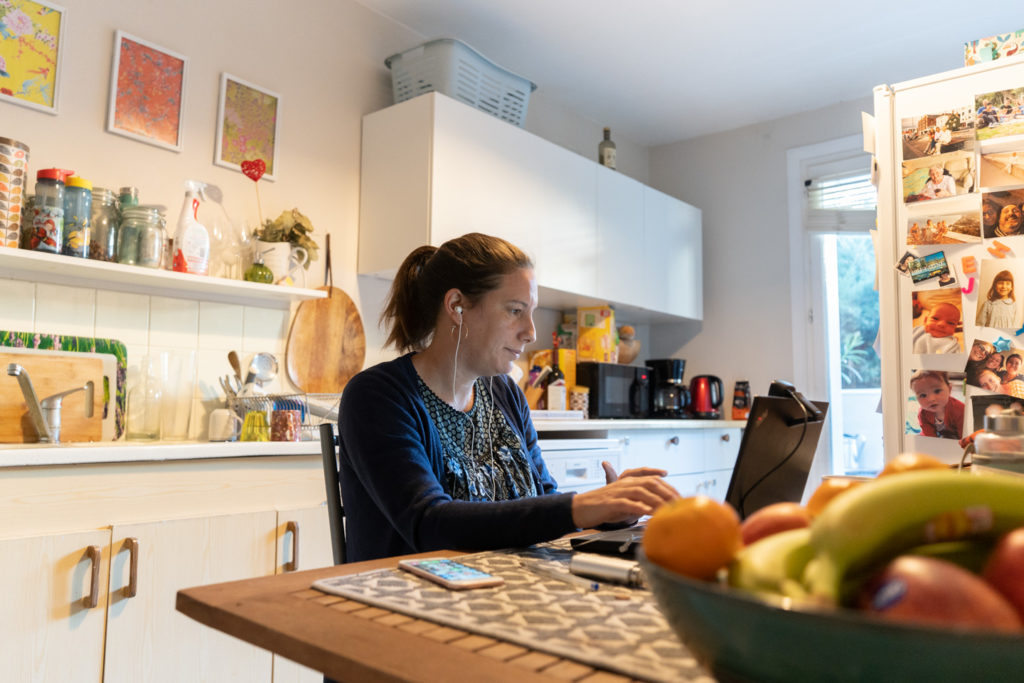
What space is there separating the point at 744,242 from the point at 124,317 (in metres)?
3.25

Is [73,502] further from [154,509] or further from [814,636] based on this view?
[814,636]

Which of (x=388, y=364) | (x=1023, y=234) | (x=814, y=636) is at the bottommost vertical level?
(x=814, y=636)

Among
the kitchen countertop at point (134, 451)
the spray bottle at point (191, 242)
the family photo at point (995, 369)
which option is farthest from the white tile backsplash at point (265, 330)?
the family photo at point (995, 369)

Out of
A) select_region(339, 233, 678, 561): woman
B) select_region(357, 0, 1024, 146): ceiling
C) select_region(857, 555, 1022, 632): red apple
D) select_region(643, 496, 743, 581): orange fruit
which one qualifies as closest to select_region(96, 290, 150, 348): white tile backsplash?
select_region(339, 233, 678, 561): woman

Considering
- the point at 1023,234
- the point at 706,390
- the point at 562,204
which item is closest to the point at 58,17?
the point at 562,204

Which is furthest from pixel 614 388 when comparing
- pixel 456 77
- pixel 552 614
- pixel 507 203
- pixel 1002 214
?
pixel 552 614

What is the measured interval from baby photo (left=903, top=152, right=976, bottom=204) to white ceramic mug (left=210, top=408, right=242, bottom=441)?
6.58ft

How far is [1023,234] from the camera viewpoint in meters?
1.84

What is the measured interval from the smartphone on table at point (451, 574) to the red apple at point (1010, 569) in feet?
1.54

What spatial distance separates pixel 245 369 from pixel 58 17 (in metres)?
1.17

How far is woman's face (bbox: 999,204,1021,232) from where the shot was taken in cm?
185

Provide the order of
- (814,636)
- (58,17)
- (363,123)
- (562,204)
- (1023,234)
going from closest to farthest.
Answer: (814,636)
(1023,234)
(58,17)
(363,123)
(562,204)

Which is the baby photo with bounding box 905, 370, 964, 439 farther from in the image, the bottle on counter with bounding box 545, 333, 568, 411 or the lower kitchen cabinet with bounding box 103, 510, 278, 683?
the lower kitchen cabinet with bounding box 103, 510, 278, 683

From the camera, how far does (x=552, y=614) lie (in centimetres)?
64
